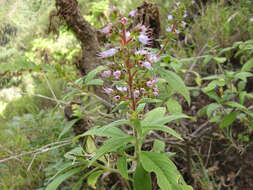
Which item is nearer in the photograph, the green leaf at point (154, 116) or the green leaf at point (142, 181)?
the green leaf at point (142, 181)

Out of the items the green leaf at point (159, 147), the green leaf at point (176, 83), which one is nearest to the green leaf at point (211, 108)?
the green leaf at point (176, 83)

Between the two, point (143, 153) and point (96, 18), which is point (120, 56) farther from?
point (96, 18)

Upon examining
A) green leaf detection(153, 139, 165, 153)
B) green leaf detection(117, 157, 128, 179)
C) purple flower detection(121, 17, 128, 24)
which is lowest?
green leaf detection(153, 139, 165, 153)

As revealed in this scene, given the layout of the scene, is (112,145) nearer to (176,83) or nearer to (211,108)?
(176,83)

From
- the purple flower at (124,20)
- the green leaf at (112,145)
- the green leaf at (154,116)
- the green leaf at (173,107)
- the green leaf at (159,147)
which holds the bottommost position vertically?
the green leaf at (159,147)

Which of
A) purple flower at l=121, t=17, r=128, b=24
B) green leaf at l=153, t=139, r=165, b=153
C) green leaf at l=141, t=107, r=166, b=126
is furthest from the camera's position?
green leaf at l=153, t=139, r=165, b=153

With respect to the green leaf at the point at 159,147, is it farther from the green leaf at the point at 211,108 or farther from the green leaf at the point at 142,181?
the green leaf at the point at 211,108

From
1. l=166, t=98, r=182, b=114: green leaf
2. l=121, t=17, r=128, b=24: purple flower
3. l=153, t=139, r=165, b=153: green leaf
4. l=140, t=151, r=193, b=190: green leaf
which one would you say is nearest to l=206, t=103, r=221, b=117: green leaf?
l=166, t=98, r=182, b=114: green leaf

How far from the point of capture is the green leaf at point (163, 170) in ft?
2.64

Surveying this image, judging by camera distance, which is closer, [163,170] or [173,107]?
[163,170]

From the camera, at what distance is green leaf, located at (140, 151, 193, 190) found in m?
0.80

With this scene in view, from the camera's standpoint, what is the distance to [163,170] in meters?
0.84

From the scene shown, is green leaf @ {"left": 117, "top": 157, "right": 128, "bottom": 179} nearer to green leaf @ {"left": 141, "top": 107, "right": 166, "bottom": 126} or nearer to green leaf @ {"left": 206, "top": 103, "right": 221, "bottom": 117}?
green leaf @ {"left": 141, "top": 107, "right": 166, "bottom": 126}

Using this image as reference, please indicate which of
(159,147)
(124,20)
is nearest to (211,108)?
(159,147)
